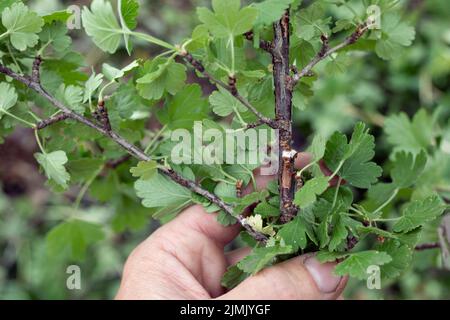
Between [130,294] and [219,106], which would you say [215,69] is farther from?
[130,294]

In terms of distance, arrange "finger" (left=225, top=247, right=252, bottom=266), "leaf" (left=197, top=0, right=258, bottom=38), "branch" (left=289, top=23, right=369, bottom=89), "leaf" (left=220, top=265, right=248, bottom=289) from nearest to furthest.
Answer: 1. "leaf" (left=197, top=0, right=258, bottom=38)
2. "branch" (left=289, top=23, right=369, bottom=89)
3. "leaf" (left=220, top=265, right=248, bottom=289)
4. "finger" (left=225, top=247, right=252, bottom=266)

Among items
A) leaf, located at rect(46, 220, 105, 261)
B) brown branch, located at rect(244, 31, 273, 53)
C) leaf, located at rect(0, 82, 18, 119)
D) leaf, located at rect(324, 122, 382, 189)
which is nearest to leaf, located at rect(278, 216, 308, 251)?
leaf, located at rect(324, 122, 382, 189)

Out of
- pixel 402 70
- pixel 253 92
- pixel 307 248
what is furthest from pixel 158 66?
pixel 402 70

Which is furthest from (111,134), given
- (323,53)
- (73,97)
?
(323,53)

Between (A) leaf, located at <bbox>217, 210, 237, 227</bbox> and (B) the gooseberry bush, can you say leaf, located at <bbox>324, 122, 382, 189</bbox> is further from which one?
(A) leaf, located at <bbox>217, 210, 237, 227</bbox>

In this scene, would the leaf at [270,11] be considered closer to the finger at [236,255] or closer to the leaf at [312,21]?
the leaf at [312,21]
